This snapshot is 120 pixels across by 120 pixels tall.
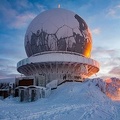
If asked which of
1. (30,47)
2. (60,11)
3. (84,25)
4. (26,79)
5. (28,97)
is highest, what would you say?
(60,11)

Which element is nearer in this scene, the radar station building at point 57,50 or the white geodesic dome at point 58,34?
the radar station building at point 57,50

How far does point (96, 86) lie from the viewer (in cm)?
2280

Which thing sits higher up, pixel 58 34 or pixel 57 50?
pixel 58 34

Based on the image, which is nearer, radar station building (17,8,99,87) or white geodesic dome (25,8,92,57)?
radar station building (17,8,99,87)

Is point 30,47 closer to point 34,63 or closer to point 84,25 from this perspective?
point 34,63

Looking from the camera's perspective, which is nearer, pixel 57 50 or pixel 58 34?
pixel 58 34

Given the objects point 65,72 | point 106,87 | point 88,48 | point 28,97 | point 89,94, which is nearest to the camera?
point 89,94

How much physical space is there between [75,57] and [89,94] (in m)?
11.6

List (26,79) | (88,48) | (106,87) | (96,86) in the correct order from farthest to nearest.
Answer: (88,48)
(26,79)
(106,87)
(96,86)

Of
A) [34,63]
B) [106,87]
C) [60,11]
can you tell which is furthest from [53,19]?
[106,87]

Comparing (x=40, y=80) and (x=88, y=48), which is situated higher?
(x=88, y=48)

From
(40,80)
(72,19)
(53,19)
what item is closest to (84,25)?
(72,19)

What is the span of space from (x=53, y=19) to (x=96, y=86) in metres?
13.4

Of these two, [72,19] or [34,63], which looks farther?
[72,19]
